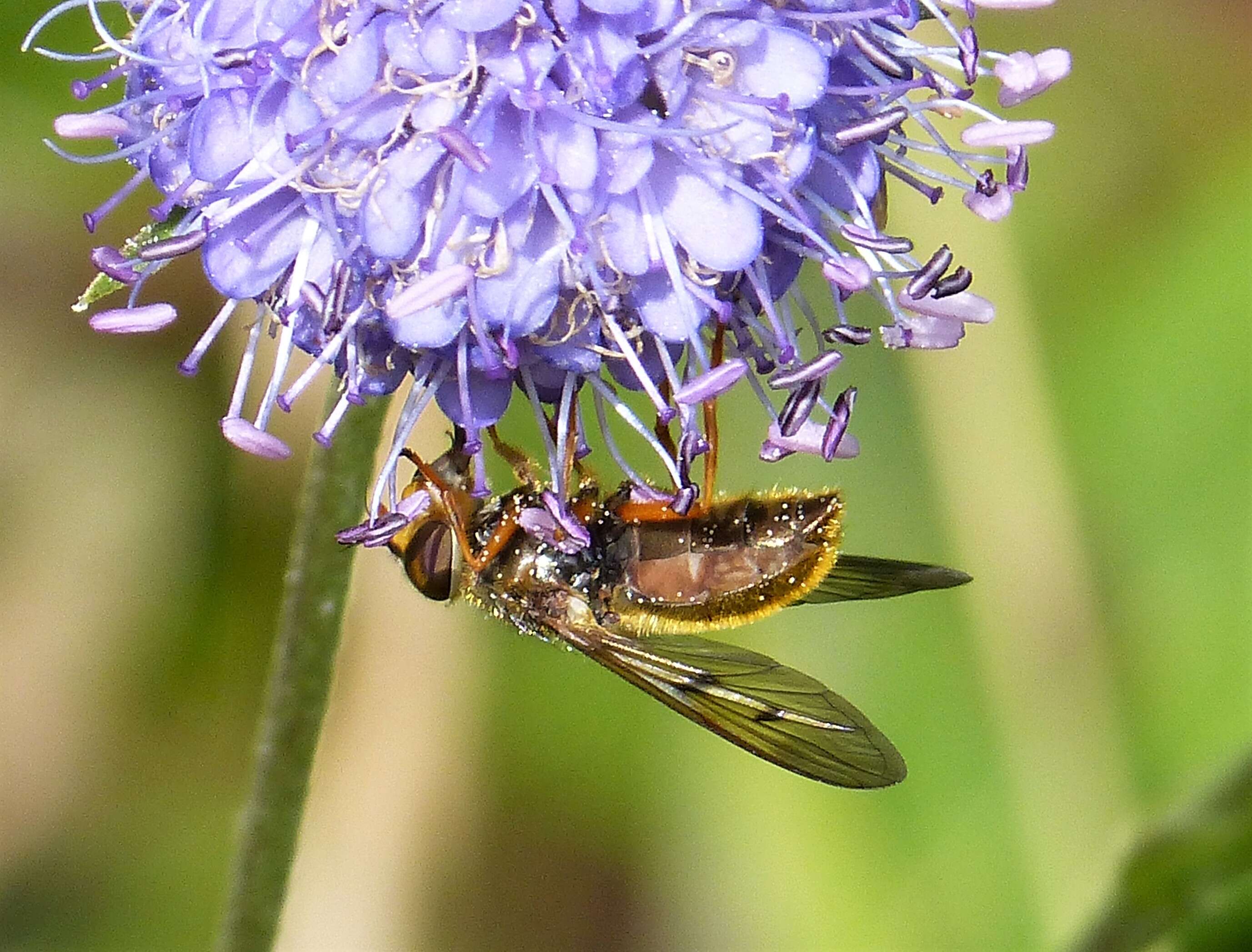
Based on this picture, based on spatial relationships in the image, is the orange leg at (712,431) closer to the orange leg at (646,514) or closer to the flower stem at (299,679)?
the orange leg at (646,514)

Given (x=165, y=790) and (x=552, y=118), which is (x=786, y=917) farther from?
(x=552, y=118)

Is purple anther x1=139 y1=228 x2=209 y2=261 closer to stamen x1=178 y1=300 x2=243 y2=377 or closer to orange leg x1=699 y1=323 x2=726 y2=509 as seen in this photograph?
stamen x1=178 y1=300 x2=243 y2=377

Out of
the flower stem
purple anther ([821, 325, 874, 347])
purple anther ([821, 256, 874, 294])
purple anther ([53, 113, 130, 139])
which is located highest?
purple anther ([53, 113, 130, 139])

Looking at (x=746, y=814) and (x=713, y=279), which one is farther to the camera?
(x=746, y=814)

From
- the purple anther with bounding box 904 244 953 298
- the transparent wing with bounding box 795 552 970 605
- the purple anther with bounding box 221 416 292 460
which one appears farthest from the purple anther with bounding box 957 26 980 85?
the purple anther with bounding box 221 416 292 460

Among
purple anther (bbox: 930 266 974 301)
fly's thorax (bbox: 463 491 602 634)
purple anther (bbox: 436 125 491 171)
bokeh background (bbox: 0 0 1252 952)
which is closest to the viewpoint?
purple anther (bbox: 436 125 491 171)

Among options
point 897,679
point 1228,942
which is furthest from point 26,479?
point 1228,942
